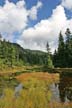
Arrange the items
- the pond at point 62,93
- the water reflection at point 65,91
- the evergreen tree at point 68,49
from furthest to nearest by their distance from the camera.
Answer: the evergreen tree at point 68,49 → the water reflection at point 65,91 → the pond at point 62,93

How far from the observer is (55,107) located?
1983 centimetres

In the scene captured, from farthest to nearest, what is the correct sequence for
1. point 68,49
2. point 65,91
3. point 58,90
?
point 68,49 → point 58,90 → point 65,91

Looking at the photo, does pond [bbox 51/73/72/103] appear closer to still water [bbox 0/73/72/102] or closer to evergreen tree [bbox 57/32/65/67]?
still water [bbox 0/73/72/102]

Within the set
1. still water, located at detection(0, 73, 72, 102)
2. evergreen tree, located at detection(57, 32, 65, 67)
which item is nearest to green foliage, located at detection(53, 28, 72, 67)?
evergreen tree, located at detection(57, 32, 65, 67)

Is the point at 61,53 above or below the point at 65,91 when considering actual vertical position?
above

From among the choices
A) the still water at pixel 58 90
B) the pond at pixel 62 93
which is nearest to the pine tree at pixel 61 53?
the still water at pixel 58 90

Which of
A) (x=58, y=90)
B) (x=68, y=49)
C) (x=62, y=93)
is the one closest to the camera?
(x=62, y=93)

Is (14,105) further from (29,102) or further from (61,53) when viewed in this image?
(61,53)

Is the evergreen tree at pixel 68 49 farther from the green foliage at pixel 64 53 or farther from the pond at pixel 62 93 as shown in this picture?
the pond at pixel 62 93

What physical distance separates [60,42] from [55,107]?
9252 centimetres

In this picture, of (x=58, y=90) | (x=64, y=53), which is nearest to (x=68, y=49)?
(x=64, y=53)

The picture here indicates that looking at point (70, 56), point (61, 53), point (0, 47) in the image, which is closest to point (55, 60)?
point (61, 53)

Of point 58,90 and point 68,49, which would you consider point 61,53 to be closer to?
point 68,49

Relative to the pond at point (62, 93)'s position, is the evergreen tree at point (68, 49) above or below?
above
